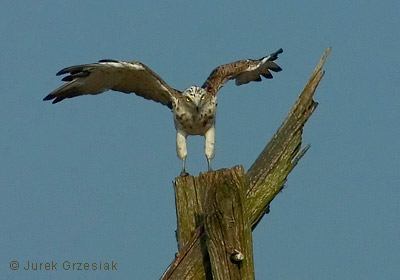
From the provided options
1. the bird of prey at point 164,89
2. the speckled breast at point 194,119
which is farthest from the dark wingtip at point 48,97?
the speckled breast at point 194,119

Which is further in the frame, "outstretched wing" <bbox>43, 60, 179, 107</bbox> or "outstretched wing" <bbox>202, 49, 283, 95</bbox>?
"outstretched wing" <bbox>202, 49, 283, 95</bbox>

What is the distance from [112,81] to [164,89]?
655 millimetres

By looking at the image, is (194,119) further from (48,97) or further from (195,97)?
(48,97)

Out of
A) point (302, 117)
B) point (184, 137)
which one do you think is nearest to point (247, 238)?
point (302, 117)

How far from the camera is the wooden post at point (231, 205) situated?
5.55 metres

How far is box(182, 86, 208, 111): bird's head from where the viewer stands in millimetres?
9641

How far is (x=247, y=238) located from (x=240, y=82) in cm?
599

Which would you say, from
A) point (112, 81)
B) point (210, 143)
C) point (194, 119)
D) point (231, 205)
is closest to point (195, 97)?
point (194, 119)

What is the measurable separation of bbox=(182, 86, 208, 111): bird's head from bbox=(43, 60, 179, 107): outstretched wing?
0.33m

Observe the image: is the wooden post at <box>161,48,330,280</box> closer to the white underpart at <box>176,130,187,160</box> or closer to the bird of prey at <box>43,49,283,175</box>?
the bird of prey at <box>43,49,283,175</box>

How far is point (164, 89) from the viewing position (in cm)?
1008

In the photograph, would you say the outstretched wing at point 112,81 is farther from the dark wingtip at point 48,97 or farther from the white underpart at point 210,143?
the white underpart at point 210,143

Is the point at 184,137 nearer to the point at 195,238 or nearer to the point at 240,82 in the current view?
the point at 240,82

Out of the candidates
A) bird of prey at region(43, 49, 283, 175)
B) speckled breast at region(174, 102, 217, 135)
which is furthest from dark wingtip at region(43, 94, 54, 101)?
speckled breast at region(174, 102, 217, 135)
